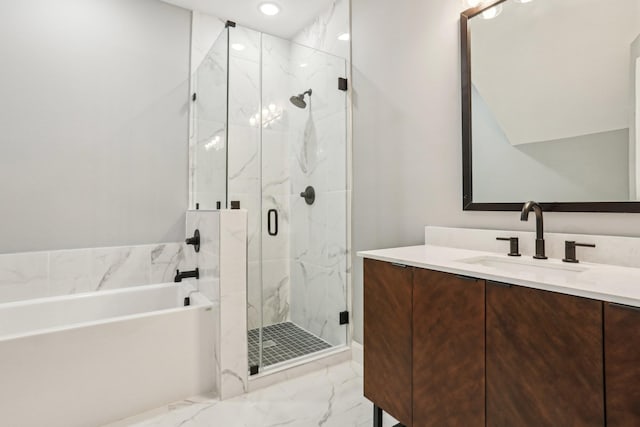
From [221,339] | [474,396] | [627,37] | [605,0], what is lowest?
[221,339]

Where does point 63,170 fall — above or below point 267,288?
above

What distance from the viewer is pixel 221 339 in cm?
183

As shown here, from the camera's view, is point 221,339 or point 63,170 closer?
point 221,339

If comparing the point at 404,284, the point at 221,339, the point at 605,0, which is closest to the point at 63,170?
the point at 221,339

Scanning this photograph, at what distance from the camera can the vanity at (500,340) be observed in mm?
771

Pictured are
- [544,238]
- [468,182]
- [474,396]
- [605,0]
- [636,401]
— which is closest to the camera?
[636,401]

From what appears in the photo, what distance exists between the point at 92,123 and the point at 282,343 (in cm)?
208

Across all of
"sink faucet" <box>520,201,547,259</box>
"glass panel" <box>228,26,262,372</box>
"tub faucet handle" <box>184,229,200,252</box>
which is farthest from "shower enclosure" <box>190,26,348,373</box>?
"sink faucet" <box>520,201,547,259</box>

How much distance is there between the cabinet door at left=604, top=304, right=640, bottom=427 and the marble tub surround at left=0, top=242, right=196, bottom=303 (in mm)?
2243

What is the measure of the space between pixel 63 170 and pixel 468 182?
253 cm

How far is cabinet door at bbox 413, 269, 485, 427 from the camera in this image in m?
1.04

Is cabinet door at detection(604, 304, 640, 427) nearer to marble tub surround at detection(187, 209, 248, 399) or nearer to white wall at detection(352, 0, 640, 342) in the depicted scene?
white wall at detection(352, 0, 640, 342)

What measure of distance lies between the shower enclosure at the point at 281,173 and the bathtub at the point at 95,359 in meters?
0.38

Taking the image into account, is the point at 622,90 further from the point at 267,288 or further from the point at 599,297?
the point at 267,288
